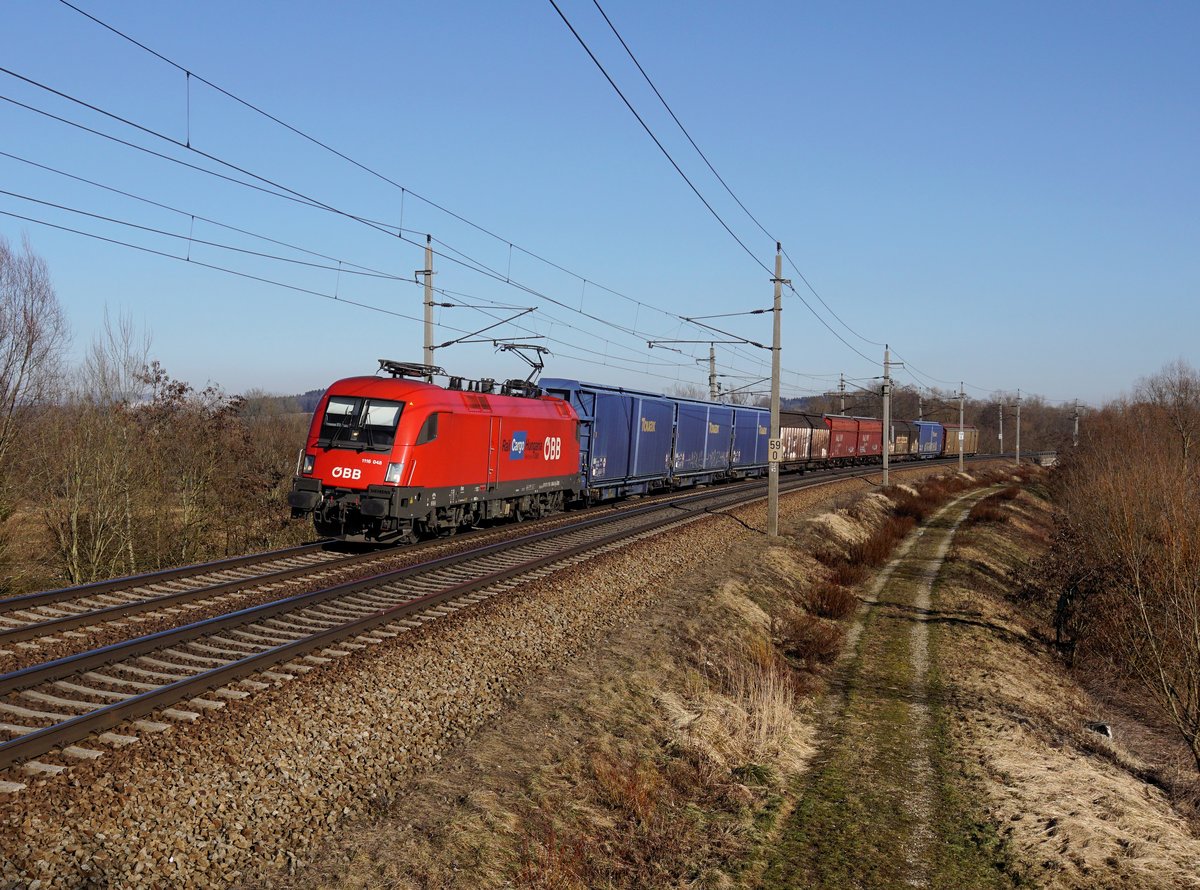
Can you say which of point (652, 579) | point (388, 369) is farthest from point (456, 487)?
point (652, 579)

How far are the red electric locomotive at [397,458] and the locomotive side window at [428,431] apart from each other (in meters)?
0.02

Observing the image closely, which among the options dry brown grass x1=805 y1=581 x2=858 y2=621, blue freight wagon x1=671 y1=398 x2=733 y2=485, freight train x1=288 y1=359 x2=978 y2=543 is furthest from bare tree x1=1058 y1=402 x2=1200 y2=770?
blue freight wagon x1=671 y1=398 x2=733 y2=485

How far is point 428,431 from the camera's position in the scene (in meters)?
16.8

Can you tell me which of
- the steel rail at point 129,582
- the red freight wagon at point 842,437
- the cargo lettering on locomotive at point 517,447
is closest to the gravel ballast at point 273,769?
the steel rail at point 129,582

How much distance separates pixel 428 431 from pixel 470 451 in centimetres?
193

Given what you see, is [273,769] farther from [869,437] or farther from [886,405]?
[869,437]

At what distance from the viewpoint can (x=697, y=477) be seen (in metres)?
37.6

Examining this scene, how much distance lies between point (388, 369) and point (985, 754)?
13397mm

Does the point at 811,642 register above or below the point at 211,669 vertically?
below

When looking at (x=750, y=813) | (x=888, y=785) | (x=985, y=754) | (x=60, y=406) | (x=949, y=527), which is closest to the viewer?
(x=750, y=813)

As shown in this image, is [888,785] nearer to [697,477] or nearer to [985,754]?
[985,754]

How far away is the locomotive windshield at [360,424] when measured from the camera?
16500 mm

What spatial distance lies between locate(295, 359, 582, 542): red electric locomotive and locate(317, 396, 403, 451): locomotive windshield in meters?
0.02

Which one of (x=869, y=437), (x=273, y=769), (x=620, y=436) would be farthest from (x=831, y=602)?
(x=869, y=437)
